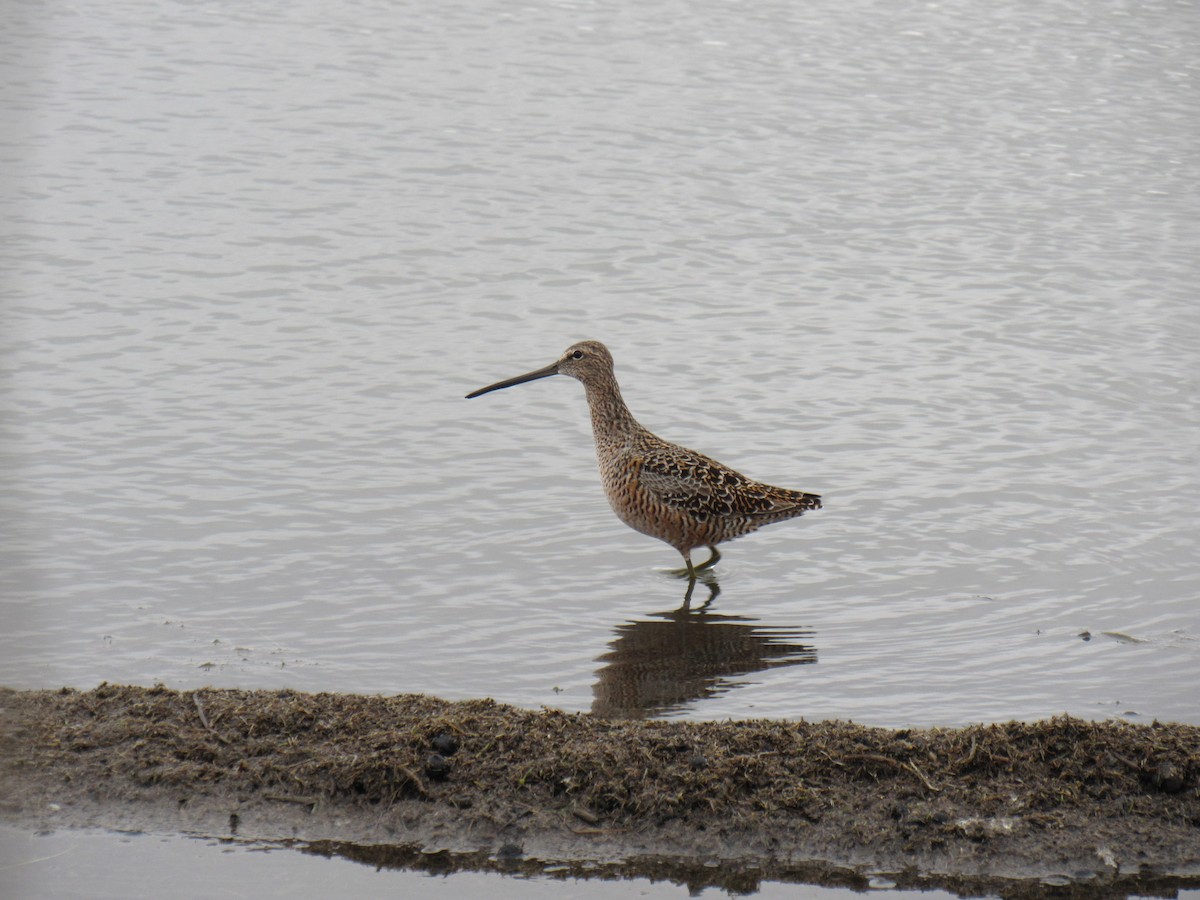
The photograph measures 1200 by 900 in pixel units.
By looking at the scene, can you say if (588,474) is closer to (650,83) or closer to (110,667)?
(110,667)

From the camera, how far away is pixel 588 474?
8.60 m

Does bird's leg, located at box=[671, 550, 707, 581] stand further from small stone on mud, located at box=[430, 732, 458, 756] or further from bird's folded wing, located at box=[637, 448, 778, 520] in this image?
small stone on mud, located at box=[430, 732, 458, 756]

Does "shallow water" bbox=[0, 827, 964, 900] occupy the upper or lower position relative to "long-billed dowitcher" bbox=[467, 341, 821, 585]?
upper

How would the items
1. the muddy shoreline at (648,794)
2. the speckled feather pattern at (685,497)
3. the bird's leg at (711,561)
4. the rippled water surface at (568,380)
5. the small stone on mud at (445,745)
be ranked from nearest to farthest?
the muddy shoreline at (648,794)
the small stone on mud at (445,745)
the rippled water surface at (568,380)
the speckled feather pattern at (685,497)
the bird's leg at (711,561)

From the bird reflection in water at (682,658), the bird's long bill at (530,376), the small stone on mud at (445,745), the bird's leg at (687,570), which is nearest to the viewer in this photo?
the small stone on mud at (445,745)

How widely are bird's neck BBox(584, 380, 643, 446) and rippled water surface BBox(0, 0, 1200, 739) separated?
0.46 m

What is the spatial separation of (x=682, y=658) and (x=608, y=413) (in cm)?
194

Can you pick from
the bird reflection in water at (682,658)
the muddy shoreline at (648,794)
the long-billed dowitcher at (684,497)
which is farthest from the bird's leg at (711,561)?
the muddy shoreline at (648,794)

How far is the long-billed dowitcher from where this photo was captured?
24.4 ft

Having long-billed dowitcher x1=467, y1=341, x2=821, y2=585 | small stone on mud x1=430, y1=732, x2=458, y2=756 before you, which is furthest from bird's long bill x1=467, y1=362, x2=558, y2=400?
small stone on mud x1=430, y1=732, x2=458, y2=756

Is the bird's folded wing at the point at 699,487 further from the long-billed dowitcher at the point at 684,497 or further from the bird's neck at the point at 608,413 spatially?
the bird's neck at the point at 608,413

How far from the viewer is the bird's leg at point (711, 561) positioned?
25.3ft

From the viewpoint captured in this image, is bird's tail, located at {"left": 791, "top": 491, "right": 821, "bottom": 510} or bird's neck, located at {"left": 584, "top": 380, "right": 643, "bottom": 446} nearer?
bird's tail, located at {"left": 791, "top": 491, "right": 821, "bottom": 510}

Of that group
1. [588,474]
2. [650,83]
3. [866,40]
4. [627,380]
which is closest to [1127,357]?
[627,380]
